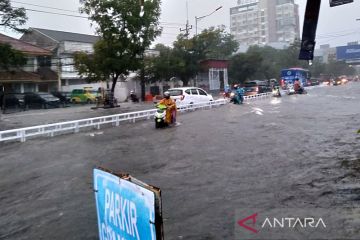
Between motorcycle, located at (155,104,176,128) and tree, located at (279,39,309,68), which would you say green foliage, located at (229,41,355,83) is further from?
motorcycle, located at (155,104,176,128)

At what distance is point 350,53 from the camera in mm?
75312

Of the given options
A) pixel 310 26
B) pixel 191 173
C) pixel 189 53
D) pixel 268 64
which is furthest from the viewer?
pixel 268 64

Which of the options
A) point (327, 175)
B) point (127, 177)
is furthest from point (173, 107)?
point (127, 177)

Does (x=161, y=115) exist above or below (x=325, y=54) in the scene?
below

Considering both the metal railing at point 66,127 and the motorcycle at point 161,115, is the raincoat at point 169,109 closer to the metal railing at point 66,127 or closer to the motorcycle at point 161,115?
the motorcycle at point 161,115

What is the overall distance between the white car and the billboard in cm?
Result: 5716

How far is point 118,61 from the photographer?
107 ft

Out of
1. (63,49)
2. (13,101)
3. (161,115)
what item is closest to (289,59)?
(63,49)

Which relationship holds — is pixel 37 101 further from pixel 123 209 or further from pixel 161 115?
pixel 123 209

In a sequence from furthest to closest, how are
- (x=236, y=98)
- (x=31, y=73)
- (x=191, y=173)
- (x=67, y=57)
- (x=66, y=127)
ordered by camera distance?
(x=67, y=57) → (x=31, y=73) → (x=236, y=98) → (x=66, y=127) → (x=191, y=173)

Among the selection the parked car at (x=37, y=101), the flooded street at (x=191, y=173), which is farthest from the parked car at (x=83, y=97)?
the flooded street at (x=191, y=173)

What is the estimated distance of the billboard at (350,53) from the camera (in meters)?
74.7

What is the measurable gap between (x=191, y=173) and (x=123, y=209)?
17.8 feet

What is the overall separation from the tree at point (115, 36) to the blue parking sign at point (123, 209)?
98.8 ft
